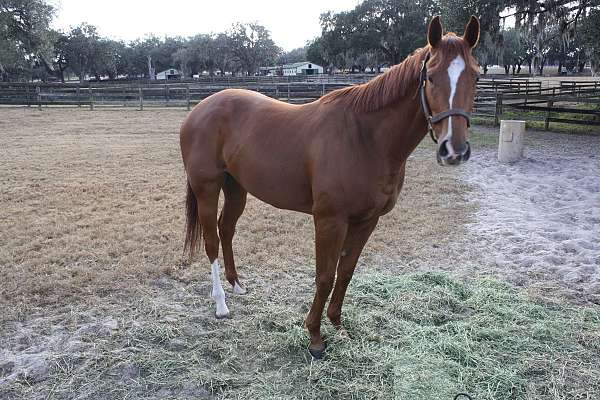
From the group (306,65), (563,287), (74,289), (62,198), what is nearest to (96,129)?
(62,198)

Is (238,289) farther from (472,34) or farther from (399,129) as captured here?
(472,34)

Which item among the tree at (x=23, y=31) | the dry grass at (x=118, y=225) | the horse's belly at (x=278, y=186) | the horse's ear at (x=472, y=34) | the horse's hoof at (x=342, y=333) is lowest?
the horse's hoof at (x=342, y=333)

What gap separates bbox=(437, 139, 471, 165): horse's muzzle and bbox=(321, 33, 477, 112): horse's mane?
377 mm

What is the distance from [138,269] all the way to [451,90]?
10.7ft

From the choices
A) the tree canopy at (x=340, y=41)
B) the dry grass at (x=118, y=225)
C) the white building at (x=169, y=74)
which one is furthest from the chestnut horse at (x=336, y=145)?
the white building at (x=169, y=74)

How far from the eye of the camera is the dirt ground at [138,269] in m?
2.65

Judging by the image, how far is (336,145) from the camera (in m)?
2.54

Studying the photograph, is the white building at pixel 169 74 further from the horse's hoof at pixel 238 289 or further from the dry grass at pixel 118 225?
the horse's hoof at pixel 238 289

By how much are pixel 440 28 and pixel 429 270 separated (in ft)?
8.48

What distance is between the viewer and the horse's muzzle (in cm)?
190

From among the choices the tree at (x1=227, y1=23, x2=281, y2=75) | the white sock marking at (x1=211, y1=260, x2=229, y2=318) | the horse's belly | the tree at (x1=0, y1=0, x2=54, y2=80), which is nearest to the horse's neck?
the horse's belly

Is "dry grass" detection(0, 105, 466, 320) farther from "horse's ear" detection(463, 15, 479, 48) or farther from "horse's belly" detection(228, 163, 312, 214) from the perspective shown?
"horse's ear" detection(463, 15, 479, 48)

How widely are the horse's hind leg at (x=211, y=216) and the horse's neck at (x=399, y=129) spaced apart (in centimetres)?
142

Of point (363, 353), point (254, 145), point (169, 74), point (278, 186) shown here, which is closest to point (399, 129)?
point (278, 186)
